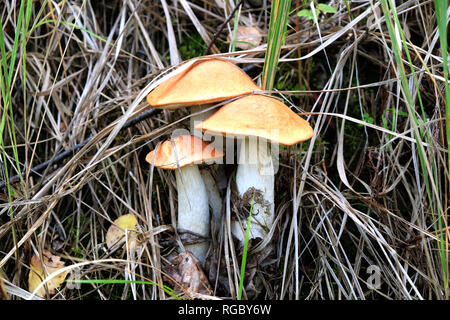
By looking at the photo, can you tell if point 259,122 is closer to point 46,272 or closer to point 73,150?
point 73,150

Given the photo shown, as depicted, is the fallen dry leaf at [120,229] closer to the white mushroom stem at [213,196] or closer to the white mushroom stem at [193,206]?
the white mushroom stem at [193,206]

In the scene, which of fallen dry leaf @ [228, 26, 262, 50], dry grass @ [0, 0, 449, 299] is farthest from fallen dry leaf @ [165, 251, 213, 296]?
fallen dry leaf @ [228, 26, 262, 50]

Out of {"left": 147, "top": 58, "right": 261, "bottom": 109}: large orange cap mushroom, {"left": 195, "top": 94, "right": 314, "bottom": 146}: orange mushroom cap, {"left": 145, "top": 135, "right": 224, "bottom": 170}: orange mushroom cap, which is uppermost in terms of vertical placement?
{"left": 147, "top": 58, "right": 261, "bottom": 109}: large orange cap mushroom

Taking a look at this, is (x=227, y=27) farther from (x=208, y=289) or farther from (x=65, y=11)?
(x=208, y=289)

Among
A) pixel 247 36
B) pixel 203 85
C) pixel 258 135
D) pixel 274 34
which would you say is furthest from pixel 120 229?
pixel 247 36

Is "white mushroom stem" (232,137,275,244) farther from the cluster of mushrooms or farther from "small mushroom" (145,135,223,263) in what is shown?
"small mushroom" (145,135,223,263)

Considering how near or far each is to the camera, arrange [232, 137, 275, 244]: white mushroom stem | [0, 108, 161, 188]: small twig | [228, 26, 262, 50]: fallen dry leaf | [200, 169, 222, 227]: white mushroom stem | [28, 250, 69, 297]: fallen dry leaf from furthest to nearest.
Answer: [228, 26, 262, 50]: fallen dry leaf < [0, 108, 161, 188]: small twig < [200, 169, 222, 227]: white mushroom stem < [28, 250, 69, 297]: fallen dry leaf < [232, 137, 275, 244]: white mushroom stem

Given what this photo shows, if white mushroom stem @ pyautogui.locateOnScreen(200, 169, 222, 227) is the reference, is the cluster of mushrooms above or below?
above

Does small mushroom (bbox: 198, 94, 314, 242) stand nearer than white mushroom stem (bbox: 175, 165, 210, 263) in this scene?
Yes
